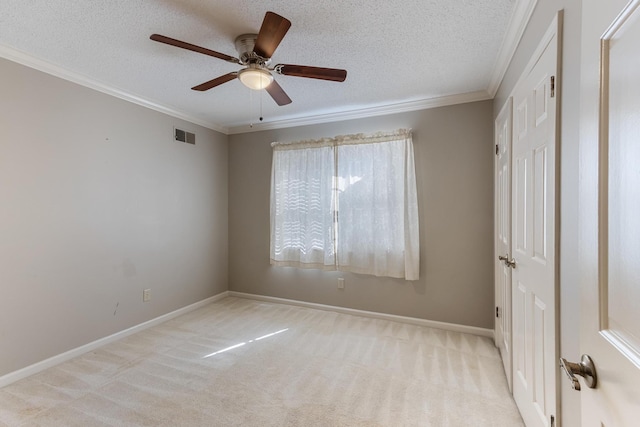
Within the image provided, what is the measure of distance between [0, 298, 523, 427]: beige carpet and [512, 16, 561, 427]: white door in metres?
0.42

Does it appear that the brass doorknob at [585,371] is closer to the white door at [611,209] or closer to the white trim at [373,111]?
the white door at [611,209]

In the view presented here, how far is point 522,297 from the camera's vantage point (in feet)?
5.51

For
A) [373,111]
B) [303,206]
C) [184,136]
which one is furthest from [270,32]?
[184,136]

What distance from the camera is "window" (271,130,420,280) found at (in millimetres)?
3102

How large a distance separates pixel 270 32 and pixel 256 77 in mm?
393

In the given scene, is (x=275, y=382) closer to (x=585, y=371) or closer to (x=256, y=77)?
(x=585, y=371)

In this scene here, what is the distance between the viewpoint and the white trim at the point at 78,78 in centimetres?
207

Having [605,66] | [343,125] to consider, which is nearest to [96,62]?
[343,125]

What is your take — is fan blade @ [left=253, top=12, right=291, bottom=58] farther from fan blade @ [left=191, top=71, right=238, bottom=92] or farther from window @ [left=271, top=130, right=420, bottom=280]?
window @ [left=271, top=130, right=420, bottom=280]

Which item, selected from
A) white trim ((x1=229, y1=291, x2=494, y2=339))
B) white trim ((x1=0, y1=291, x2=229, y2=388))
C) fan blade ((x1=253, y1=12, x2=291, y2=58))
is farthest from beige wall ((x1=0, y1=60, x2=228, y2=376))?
fan blade ((x1=253, y1=12, x2=291, y2=58))

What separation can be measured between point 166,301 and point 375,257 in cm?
248

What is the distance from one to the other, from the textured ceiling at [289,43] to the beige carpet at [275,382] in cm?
241

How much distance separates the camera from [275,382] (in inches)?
82.5

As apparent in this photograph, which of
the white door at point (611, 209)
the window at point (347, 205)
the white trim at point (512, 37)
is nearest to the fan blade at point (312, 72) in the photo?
the white trim at point (512, 37)
